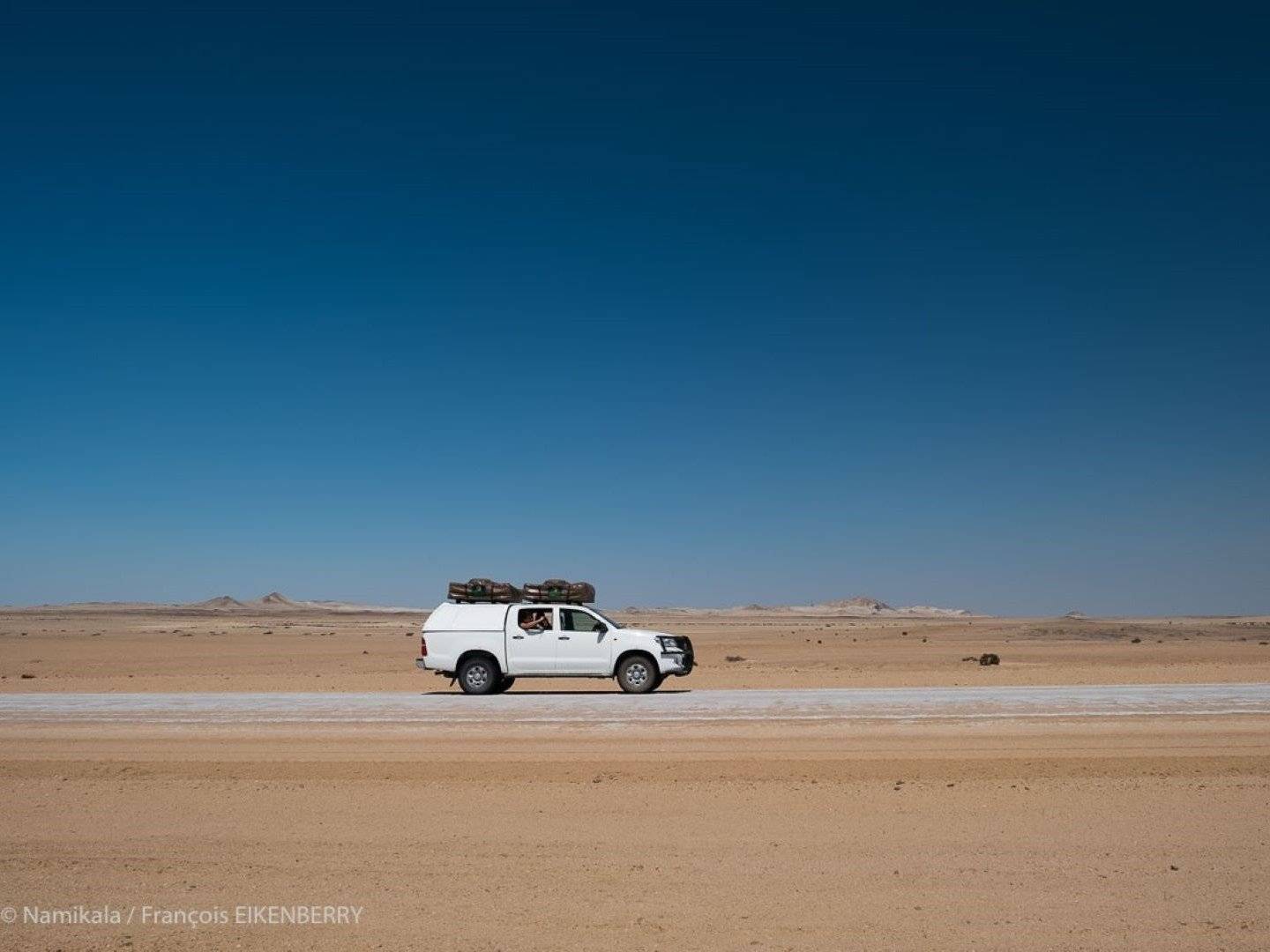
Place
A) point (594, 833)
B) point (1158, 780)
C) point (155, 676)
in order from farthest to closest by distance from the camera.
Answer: point (155, 676) < point (1158, 780) < point (594, 833)

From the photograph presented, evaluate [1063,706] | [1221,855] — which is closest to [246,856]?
[1221,855]

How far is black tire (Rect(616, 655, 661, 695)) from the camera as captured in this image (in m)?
22.6

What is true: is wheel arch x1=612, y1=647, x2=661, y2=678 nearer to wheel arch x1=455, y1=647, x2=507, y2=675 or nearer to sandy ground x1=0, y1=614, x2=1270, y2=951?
wheel arch x1=455, y1=647, x2=507, y2=675

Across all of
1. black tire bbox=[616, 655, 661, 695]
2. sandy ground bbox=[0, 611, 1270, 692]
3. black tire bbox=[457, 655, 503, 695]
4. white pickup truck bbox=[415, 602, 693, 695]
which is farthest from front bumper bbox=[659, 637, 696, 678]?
black tire bbox=[457, 655, 503, 695]

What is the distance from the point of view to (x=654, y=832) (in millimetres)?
9875

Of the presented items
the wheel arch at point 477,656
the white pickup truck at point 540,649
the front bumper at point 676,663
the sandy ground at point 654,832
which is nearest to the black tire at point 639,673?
the white pickup truck at point 540,649

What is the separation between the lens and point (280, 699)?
71.7 ft

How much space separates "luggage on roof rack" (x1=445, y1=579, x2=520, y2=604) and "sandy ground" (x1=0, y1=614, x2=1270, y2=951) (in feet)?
19.7

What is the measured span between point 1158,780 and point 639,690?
40.7 ft

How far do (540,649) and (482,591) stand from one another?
6.77ft

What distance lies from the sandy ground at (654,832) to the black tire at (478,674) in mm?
5129

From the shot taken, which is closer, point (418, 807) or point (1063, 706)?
point (418, 807)

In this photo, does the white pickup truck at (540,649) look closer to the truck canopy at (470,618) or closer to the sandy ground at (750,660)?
the truck canopy at (470,618)

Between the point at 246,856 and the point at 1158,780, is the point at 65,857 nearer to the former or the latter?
the point at 246,856
